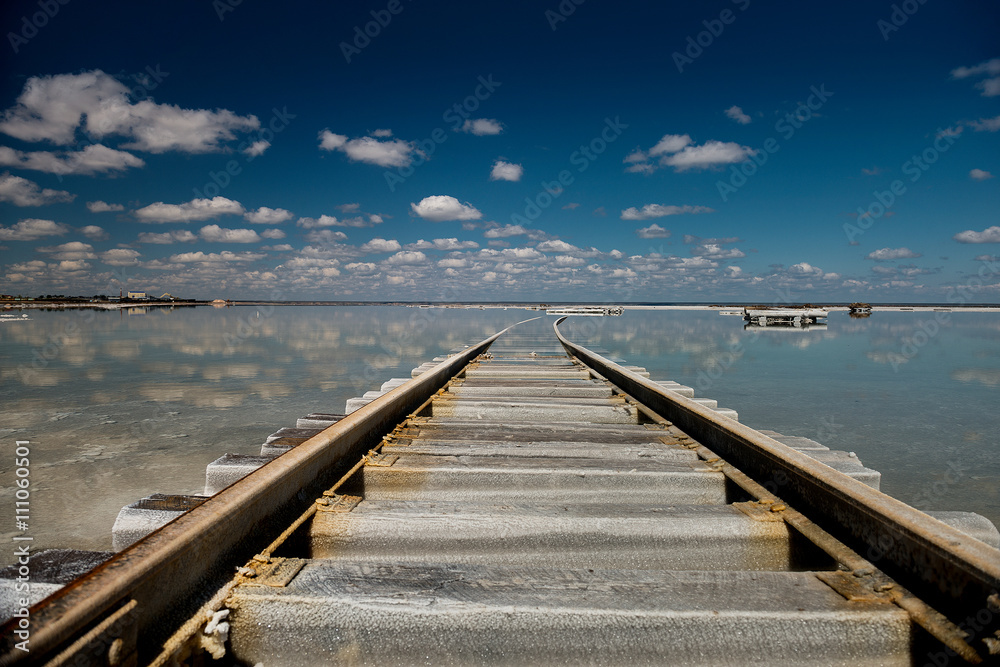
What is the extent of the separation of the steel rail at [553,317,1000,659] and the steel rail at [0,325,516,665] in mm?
1905

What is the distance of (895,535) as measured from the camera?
159cm

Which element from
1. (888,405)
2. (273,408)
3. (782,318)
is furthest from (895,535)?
(782,318)

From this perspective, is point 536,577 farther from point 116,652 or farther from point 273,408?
point 273,408

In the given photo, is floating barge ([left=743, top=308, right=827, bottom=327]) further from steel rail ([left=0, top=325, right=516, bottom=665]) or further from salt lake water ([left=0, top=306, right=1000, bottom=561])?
steel rail ([left=0, top=325, right=516, bottom=665])

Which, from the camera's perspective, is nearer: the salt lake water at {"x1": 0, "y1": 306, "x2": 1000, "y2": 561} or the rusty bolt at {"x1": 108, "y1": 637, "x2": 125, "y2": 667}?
the rusty bolt at {"x1": 108, "y1": 637, "x2": 125, "y2": 667}

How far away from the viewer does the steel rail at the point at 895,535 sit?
1295 millimetres

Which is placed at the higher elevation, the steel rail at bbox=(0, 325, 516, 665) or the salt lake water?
the steel rail at bbox=(0, 325, 516, 665)

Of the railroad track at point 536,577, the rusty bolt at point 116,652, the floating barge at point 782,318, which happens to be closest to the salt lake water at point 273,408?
the railroad track at point 536,577

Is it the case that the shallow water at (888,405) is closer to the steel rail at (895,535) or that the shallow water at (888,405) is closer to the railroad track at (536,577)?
the steel rail at (895,535)

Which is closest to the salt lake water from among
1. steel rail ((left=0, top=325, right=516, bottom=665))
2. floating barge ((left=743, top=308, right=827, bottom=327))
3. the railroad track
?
steel rail ((left=0, top=325, right=516, bottom=665))

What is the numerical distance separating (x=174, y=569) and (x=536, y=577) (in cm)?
95

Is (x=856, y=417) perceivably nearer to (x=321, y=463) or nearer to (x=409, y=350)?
(x=321, y=463)

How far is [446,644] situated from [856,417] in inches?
267

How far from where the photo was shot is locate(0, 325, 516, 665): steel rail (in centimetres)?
100
